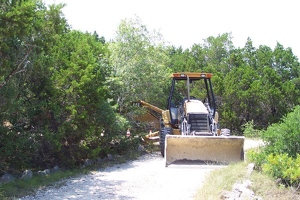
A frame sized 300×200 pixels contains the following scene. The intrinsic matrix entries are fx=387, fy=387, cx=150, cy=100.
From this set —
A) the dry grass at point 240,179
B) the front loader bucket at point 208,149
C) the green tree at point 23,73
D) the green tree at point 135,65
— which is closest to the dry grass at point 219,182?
the dry grass at point 240,179

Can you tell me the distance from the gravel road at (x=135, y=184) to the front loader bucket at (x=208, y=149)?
0.49 meters

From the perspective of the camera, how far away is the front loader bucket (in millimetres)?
11086

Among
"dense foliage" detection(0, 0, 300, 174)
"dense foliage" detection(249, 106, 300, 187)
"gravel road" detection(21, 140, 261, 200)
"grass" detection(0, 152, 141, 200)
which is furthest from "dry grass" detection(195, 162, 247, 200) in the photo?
"dense foliage" detection(0, 0, 300, 174)

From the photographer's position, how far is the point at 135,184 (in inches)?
374

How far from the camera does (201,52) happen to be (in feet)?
106

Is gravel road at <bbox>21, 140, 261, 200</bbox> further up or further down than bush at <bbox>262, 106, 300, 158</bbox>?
further down

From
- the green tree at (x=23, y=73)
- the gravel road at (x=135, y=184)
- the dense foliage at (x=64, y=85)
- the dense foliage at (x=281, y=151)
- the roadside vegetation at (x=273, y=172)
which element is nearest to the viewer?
the roadside vegetation at (x=273, y=172)

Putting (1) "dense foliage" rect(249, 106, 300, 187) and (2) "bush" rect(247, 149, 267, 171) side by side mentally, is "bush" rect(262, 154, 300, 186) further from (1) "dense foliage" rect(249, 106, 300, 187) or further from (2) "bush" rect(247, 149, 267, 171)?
(2) "bush" rect(247, 149, 267, 171)

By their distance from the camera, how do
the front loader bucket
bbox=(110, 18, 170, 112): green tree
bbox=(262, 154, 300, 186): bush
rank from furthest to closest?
bbox=(110, 18, 170, 112): green tree
the front loader bucket
bbox=(262, 154, 300, 186): bush

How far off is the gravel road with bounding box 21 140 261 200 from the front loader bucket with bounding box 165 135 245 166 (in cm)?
49

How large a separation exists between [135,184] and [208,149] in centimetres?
271

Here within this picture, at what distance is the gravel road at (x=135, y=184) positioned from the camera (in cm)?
833

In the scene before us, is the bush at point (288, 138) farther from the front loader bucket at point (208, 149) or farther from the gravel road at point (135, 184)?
the gravel road at point (135, 184)

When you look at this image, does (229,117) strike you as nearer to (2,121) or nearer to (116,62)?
(116,62)
